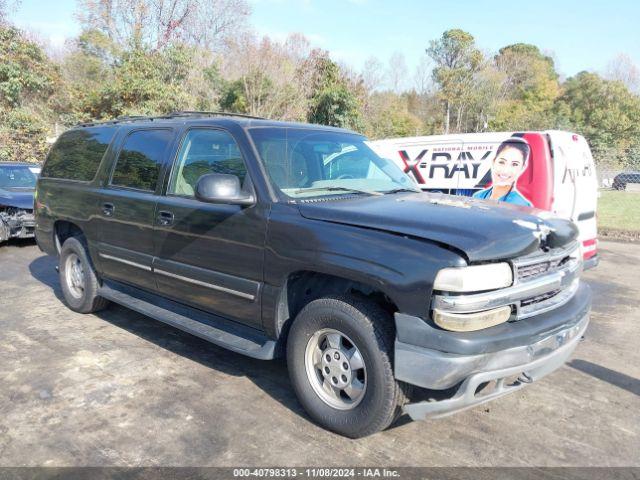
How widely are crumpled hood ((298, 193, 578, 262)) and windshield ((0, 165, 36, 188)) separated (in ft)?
30.1

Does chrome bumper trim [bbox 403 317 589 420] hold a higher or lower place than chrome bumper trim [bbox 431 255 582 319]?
lower

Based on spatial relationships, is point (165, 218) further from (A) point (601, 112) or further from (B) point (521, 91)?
(B) point (521, 91)

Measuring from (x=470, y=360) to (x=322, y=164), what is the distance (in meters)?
2.00

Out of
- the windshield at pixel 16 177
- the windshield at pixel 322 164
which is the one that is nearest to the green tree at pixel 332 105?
the windshield at pixel 16 177

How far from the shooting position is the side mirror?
338 centimetres

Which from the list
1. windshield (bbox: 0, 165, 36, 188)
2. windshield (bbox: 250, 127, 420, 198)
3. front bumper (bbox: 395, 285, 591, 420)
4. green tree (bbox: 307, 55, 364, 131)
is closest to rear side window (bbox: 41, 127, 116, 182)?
windshield (bbox: 250, 127, 420, 198)

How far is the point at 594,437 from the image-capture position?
3.28 meters

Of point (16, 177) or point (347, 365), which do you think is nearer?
point (347, 365)

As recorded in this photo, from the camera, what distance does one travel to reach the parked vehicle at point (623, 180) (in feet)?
72.7

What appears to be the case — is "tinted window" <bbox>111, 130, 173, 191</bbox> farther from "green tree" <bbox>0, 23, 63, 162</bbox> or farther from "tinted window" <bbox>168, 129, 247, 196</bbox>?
"green tree" <bbox>0, 23, 63, 162</bbox>

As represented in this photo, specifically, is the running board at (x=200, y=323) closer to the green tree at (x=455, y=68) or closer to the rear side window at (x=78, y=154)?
the rear side window at (x=78, y=154)

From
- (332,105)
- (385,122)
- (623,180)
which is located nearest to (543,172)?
(623,180)

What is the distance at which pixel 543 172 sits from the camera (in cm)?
623

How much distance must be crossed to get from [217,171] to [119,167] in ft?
4.69
